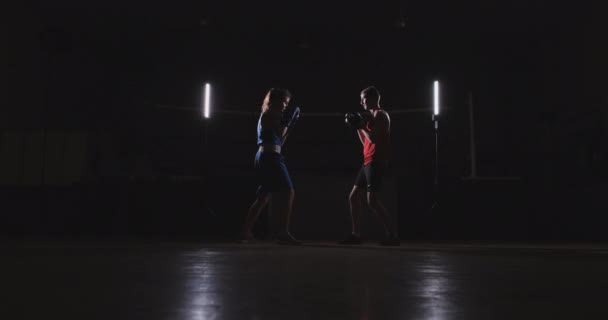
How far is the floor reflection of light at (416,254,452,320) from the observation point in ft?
3.77

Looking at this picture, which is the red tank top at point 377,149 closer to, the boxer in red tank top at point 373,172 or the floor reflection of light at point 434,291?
the boxer in red tank top at point 373,172

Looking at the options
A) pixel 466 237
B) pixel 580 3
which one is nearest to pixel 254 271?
pixel 466 237

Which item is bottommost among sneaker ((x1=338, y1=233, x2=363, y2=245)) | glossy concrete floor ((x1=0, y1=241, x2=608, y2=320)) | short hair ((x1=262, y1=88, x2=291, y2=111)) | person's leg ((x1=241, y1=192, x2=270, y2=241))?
sneaker ((x1=338, y1=233, x2=363, y2=245))

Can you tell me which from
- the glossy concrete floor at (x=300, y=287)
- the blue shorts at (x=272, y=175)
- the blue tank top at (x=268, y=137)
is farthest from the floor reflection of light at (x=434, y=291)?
the blue tank top at (x=268, y=137)

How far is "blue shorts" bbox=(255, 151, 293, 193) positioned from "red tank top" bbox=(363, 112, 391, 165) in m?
0.64

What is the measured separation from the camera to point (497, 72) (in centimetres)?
592

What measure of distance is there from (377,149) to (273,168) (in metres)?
0.82

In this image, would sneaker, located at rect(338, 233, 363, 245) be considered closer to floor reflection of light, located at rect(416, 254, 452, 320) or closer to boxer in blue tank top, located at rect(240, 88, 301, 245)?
boxer in blue tank top, located at rect(240, 88, 301, 245)

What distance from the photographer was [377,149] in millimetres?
3604

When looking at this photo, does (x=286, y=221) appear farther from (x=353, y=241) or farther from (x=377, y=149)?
(x=377, y=149)

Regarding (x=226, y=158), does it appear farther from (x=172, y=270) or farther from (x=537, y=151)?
(x=172, y=270)

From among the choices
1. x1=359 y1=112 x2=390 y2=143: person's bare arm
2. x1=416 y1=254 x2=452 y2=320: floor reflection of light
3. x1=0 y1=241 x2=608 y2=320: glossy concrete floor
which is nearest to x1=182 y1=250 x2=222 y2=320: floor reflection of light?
x1=0 y1=241 x2=608 y2=320: glossy concrete floor

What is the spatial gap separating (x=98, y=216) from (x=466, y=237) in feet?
11.2

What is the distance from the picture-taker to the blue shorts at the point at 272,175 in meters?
3.57
